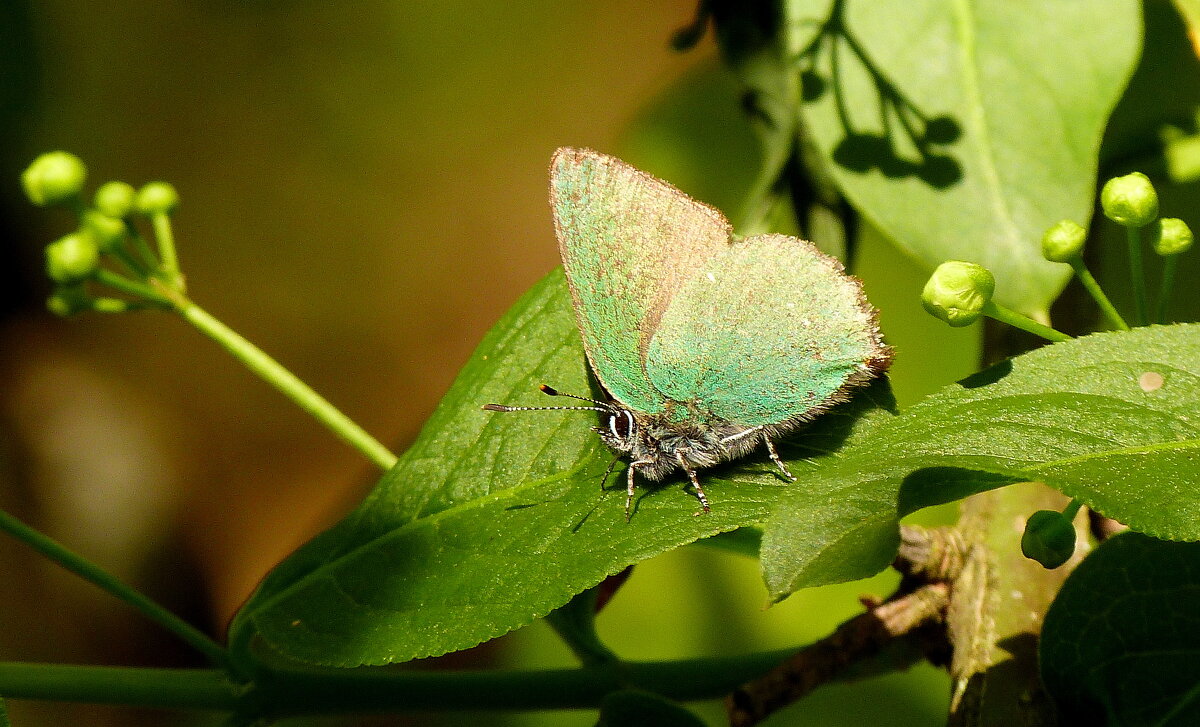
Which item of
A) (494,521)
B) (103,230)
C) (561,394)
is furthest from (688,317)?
Result: (103,230)

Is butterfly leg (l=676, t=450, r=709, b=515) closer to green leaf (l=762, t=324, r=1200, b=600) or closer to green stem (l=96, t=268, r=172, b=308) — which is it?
green leaf (l=762, t=324, r=1200, b=600)

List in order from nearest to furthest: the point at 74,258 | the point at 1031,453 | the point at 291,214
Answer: the point at 1031,453 → the point at 74,258 → the point at 291,214

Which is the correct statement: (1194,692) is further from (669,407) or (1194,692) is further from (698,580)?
(698,580)

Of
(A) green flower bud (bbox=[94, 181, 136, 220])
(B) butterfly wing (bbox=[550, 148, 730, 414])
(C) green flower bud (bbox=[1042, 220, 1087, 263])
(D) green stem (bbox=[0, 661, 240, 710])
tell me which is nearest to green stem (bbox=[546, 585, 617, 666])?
(B) butterfly wing (bbox=[550, 148, 730, 414])

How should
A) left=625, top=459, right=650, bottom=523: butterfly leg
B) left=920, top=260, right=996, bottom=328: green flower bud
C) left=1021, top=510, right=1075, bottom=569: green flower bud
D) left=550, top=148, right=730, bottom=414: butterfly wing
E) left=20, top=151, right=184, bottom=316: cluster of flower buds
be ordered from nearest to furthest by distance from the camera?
1. left=1021, top=510, right=1075, bottom=569: green flower bud
2. left=920, top=260, right=996, bottom=328: green flower bud
3. left=625, top=459, right=650, bottom=523: butterfly leg
4. left=550, top=148, right=730, bottom=414: butterfly wing
5. left=20, top=151, right=184, bottom=316: cluster of flower buds

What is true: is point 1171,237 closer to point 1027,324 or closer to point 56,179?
point 1027,324

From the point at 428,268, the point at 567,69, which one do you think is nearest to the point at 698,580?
the point at 428,268

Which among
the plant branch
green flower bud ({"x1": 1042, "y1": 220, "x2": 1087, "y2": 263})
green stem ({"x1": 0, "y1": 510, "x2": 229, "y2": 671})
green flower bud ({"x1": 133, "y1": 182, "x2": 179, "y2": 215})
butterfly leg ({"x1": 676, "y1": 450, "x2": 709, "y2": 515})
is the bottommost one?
the plant branch
